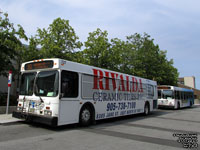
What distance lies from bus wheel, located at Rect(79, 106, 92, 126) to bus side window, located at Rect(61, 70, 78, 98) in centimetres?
98

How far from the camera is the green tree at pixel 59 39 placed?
55.6 ft

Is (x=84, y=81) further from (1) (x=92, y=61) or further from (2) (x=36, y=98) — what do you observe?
(1) (x=92, y=61)

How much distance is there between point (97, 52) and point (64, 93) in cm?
1427

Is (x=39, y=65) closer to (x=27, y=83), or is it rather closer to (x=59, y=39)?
(x=27, y=83)

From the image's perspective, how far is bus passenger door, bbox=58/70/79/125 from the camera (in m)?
7.29

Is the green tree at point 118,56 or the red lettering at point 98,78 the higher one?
the green tree at point 118,56

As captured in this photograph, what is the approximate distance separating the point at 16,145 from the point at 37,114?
2.28 meters

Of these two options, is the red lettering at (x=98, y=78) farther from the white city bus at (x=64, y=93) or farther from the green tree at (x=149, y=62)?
the green tree at (x=149, y=62)

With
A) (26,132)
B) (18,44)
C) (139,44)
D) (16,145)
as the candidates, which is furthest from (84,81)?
(139,44)

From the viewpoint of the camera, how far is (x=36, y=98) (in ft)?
25.0

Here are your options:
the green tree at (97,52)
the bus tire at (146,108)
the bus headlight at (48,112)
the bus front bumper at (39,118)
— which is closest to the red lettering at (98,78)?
the bus headlight at (48,112)

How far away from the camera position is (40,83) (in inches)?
304

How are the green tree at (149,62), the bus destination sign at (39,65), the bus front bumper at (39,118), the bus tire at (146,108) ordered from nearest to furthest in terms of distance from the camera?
the bus front bumper at (39,118) → the bus destination sign at (39,65) → the bus tire at (146,108) → the green tree at (149,62)

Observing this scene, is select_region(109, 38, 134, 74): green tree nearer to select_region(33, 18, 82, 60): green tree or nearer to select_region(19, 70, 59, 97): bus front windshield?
select_region(33, 18, 82, 60): green tree
